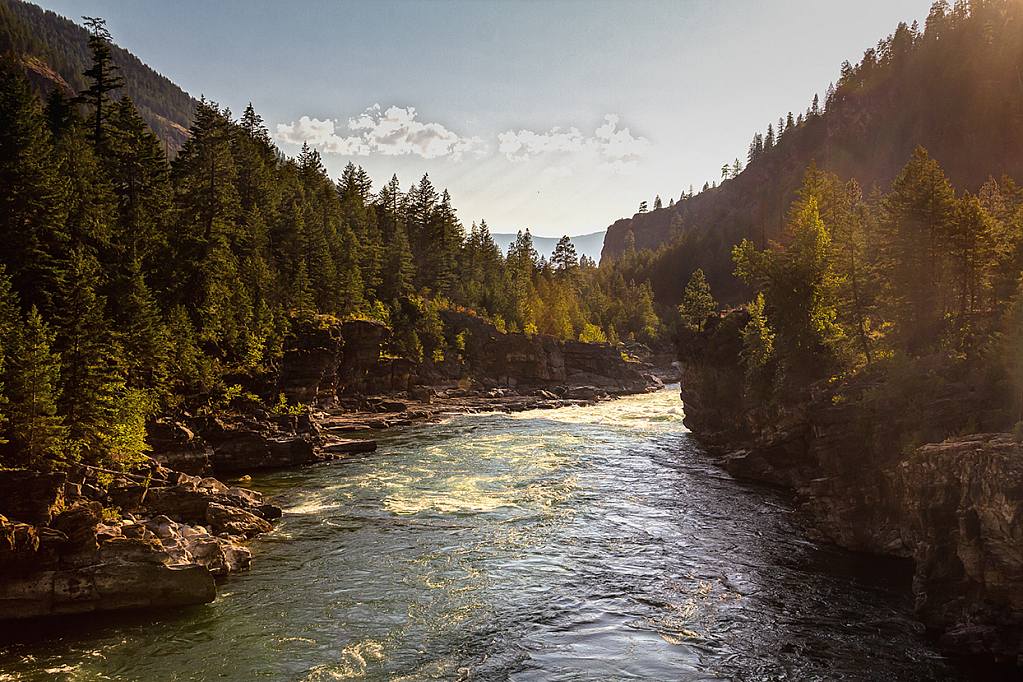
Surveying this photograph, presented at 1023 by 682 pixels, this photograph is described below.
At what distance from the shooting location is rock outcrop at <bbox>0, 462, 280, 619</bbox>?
19.6 metres

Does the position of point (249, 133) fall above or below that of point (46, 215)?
above

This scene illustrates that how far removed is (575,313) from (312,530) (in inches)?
4152

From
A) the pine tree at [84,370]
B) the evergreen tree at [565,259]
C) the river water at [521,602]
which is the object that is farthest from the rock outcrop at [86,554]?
the evergreen tree at [565,259]

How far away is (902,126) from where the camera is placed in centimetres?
14362

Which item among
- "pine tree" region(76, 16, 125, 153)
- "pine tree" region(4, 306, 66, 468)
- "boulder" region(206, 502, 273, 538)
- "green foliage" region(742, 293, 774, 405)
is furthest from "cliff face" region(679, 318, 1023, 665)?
"pine tree" region(76, 16, 125, 153)

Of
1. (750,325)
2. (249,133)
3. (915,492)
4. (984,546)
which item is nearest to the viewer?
(984,546)

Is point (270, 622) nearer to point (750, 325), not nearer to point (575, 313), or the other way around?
point (750, 325)

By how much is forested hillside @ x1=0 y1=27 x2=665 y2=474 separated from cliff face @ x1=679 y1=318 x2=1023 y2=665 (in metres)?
32.8

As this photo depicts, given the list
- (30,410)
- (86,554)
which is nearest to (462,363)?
(30,410)

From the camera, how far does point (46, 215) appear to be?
2986 centimetres

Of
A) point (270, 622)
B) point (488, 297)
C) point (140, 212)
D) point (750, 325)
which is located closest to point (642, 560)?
point (270, 622)

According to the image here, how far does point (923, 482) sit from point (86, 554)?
30.3 meters

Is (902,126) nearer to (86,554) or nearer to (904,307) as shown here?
(904,307)

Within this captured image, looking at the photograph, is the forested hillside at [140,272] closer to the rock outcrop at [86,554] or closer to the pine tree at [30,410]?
the pine tree at [30,410]
